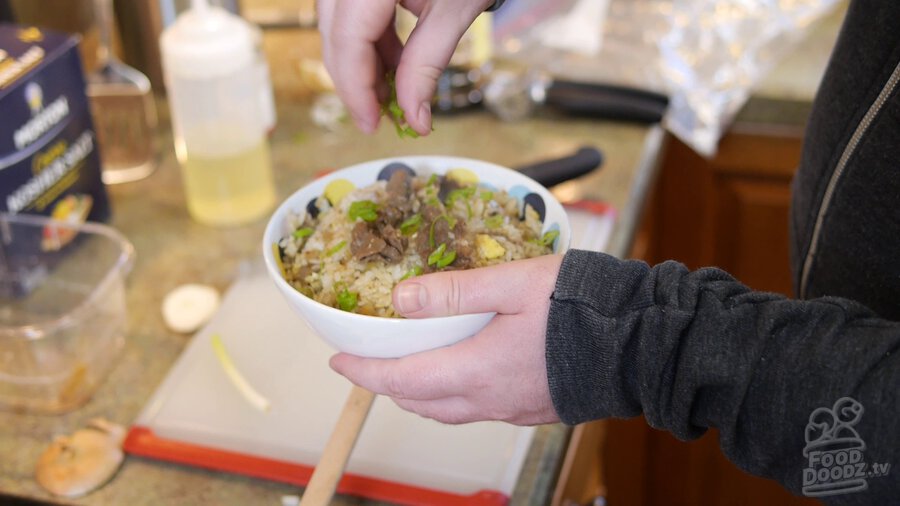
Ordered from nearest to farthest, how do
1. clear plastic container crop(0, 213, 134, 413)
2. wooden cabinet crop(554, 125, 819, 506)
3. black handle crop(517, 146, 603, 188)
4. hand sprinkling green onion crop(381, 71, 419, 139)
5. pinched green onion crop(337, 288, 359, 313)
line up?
1. pinched green onion crop(337, 288, 359, 313)
2. hand sprinkling green onion crop(381, 71, 419, 139)
3. clear plastic container crop(0, 213, 134, 413)
4. black handle crop(517, 146, 603, 188)
5. wooden cabinet crop(554, 125, 819, 506)

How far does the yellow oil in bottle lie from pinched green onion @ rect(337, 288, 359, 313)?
0.51 metres

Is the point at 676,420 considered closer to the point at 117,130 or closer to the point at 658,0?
the point at 117,130

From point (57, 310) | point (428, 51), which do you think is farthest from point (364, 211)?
point (57, 310)

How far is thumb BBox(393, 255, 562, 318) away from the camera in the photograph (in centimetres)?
65

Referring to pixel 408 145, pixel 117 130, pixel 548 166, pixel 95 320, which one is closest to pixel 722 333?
pixel 548 166

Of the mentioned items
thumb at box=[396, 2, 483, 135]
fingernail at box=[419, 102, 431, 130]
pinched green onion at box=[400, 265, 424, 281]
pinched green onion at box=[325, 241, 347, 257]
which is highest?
thumb at box=[396, 2, 483, 135]

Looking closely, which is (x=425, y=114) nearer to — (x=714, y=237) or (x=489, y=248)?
(x=489, y=248)

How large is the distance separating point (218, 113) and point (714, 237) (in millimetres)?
903

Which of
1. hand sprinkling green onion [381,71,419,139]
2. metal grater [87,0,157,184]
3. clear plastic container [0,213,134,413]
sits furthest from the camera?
metal grater [87,0,157,184]

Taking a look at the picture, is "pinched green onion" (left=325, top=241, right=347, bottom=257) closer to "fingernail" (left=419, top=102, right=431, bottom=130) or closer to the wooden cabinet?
"fingernail" (left=419, top=102, right=431, bottom=130)

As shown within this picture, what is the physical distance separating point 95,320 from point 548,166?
0.53 metres

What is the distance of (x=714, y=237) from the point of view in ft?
5.29

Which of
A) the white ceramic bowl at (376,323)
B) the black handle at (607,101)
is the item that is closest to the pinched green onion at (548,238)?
the white ceramic bowl at (376,323)

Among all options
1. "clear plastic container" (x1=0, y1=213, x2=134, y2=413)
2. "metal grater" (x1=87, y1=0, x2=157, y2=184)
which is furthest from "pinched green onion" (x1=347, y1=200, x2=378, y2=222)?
"metal grater" (x1=87, y1=0, x2=157, y2=184)
